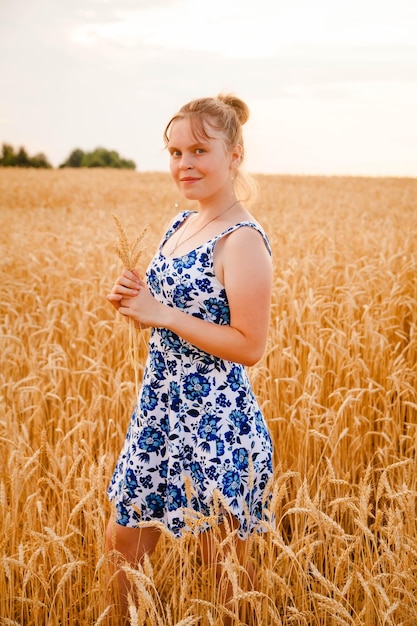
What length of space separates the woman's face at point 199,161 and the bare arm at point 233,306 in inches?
6.6

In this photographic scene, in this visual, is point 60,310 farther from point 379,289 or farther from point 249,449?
point 249,449

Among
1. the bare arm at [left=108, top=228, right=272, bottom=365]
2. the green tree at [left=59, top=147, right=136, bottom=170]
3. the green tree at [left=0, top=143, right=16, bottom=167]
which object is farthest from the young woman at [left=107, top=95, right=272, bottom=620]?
the green tree at [left=59, top=147, right=136, bottom=170]

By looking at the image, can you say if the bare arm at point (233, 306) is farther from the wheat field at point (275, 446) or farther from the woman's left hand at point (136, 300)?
the wheat field at point (275, 446)

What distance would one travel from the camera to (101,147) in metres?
58.3

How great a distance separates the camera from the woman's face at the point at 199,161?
161cm

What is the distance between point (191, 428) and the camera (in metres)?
1.66

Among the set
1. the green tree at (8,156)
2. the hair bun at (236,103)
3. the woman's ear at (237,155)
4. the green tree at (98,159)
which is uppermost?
the green tree at (98,159)

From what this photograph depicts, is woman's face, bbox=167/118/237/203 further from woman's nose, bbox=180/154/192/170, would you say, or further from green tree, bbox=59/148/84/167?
green tree, bbox=59/148/84/167

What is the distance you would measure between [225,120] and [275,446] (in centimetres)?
→ 164

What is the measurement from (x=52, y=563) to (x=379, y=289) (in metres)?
3.23

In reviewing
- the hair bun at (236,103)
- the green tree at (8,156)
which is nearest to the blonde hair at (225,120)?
the hair bun at (236,103)

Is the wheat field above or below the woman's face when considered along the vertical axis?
below

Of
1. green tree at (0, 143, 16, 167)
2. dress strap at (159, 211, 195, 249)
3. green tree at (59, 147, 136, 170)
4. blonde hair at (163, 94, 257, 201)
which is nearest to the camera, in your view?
blonde hair at (163, 94, 257, 201)

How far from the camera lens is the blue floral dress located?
162 centimetres
